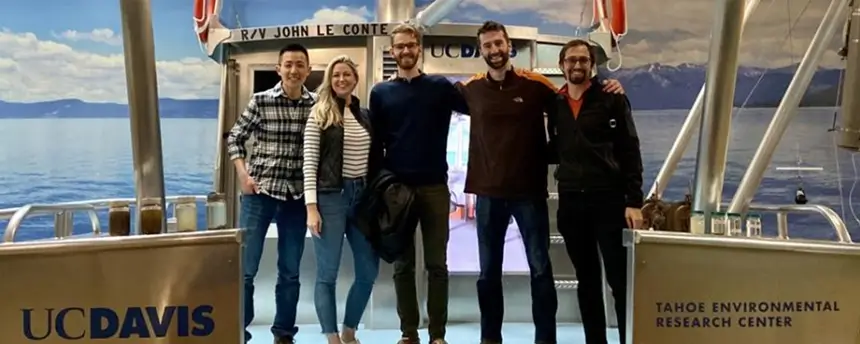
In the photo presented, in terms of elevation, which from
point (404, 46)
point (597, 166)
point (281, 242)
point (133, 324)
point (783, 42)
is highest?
point (783, 42)

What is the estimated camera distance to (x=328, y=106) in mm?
3398

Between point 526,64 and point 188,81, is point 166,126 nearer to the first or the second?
point 188,81

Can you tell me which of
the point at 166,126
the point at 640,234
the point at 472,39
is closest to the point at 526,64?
the point at 472,39

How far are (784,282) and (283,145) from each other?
2.18 meters

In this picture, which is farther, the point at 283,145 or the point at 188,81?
the point at 188,81

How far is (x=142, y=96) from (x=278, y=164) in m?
1.16

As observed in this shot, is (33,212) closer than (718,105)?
No

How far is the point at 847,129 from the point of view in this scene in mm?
2795

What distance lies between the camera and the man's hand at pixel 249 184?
11.2ft

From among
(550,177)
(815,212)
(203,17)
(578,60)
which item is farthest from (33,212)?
(815,212)

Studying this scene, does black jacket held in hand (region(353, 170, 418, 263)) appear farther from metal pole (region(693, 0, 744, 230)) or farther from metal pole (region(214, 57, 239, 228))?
metal pole (region(214, 57, 239, 228))

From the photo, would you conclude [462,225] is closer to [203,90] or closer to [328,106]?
[328,106]

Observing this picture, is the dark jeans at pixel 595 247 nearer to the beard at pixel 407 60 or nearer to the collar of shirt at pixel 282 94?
the beard at pixel 407 60

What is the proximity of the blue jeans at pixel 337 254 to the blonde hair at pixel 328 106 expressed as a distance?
0.30m
